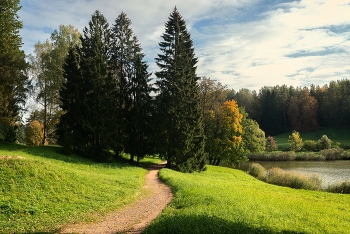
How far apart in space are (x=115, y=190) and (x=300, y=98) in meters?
98.3

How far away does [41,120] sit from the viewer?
46.2 meters

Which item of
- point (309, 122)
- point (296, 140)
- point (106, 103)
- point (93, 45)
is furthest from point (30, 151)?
point (309, 122)

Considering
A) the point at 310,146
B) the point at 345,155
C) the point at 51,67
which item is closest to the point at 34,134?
the point at 51,67

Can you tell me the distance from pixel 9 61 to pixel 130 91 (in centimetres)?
1347

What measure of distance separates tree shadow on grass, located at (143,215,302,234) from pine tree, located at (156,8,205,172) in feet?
64.1

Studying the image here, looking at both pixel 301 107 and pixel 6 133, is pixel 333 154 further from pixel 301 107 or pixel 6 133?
pixel 6 133

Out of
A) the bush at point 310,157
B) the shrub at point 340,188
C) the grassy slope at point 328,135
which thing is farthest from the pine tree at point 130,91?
the grassy slope at point 328,135

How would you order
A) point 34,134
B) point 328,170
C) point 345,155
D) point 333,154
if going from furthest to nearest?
point 333,154 < point 345,155 < point 34,134 < point 328,170

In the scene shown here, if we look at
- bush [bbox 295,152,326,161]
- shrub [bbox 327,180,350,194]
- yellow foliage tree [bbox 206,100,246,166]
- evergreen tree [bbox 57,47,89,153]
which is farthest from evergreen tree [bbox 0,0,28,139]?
bush [bbox 295,152,326,161]

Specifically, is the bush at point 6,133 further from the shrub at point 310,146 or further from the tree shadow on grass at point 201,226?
the shrub at point 310,146

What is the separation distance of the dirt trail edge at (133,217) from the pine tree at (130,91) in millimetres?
15145

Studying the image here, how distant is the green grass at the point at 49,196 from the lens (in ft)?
35.9

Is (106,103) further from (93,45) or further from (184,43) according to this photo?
(184,43)

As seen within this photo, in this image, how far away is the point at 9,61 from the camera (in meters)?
28.2
